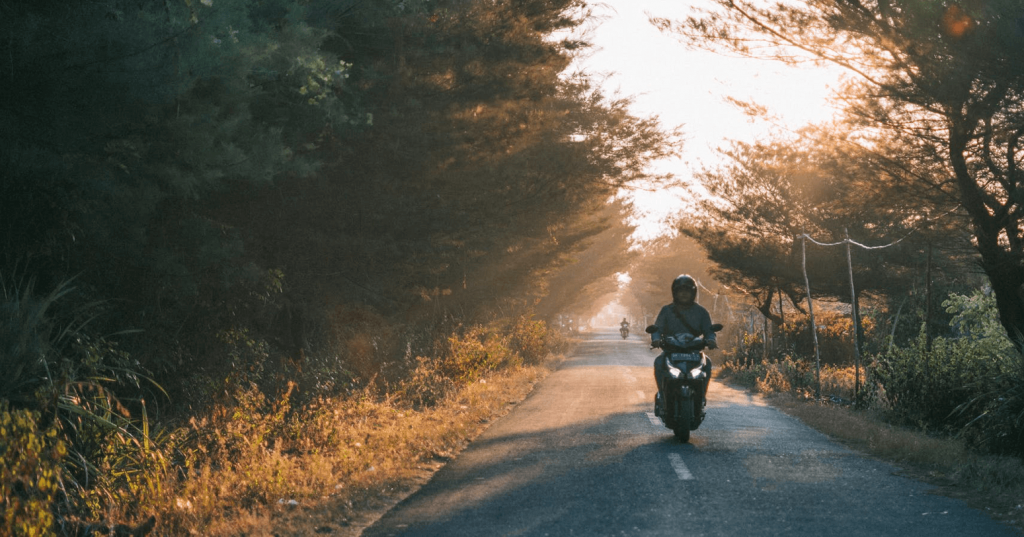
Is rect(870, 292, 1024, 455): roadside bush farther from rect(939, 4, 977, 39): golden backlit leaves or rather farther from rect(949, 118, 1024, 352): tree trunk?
rect(939, 4, 977, 39): golden backlit leaves

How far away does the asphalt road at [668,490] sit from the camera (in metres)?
6.84

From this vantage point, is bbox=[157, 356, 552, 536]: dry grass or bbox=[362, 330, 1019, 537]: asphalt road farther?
bbox=[157, 356, 552, 536]: dry grass

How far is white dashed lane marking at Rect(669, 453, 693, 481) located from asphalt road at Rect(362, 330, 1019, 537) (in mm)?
22

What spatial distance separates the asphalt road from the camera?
6844 millimetres

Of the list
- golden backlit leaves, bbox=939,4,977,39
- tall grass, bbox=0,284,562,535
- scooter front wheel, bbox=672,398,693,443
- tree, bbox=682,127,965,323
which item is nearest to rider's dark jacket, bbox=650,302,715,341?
scooter front wheel, bbox=672,398,693,443

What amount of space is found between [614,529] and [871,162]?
8198 mm

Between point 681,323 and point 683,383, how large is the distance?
1087mm

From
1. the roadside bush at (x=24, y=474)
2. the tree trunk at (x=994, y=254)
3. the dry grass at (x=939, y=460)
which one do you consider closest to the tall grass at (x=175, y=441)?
the roadside bush at (x=24, y=474)

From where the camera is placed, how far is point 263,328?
15703 millimetres

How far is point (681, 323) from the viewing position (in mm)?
12352

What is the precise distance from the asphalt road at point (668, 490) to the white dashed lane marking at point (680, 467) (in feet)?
0.07

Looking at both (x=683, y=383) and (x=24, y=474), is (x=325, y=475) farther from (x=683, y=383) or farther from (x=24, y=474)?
(x=683, y=383)

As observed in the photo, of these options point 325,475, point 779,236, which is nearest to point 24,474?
point 325,475

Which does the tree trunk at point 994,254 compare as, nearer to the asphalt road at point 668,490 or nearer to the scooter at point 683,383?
the asphalt road at point 668,490
